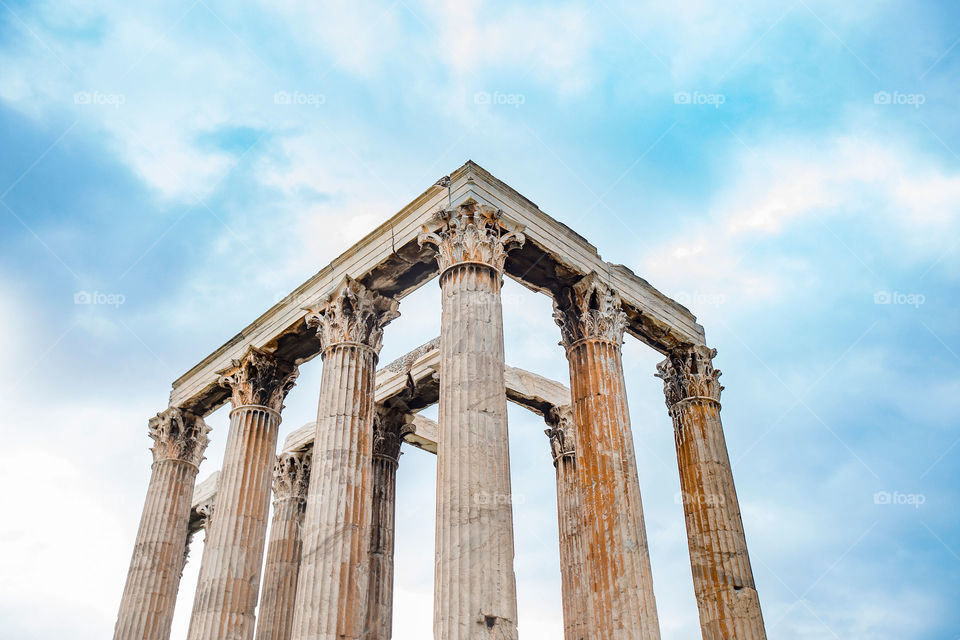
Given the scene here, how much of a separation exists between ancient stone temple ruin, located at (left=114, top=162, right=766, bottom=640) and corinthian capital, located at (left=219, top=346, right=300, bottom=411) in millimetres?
52

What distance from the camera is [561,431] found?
2847 centimetres

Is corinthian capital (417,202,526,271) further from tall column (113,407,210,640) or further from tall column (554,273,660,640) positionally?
tall column (113,407,210,640)

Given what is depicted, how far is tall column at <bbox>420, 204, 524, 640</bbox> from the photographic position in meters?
14.6

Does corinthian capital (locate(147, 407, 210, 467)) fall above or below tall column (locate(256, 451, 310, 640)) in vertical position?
above

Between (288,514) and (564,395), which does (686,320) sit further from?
(288,514)

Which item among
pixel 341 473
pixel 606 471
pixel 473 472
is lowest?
pixel 473 472

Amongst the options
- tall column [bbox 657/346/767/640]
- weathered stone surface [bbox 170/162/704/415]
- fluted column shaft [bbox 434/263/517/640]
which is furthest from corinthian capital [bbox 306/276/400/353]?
tall column [bbox 657/346/767/640]

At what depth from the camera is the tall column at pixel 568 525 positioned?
24344 mm

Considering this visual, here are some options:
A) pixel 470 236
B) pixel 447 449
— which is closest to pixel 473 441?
pixel 447 449

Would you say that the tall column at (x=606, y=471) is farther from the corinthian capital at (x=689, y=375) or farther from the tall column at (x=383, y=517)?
the tall column at (x=383, y=517)

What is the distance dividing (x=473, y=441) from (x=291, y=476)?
664 inches

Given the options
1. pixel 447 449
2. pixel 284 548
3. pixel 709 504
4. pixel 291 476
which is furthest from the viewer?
pixel 291 476

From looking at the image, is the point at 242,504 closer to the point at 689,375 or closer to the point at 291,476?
Result: the point at 291,476

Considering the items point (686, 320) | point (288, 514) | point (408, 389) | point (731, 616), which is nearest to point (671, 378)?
point (686, 320)
